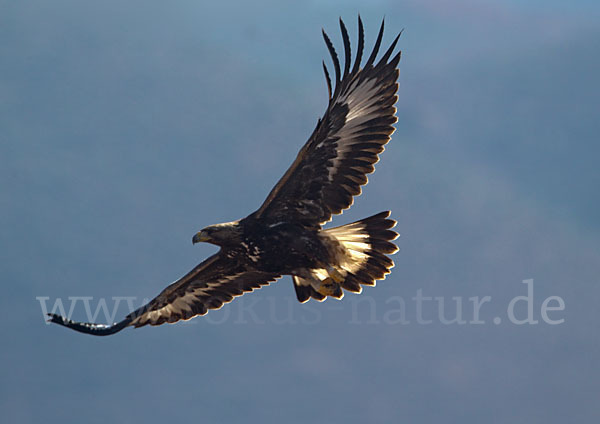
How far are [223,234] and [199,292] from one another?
171 cm

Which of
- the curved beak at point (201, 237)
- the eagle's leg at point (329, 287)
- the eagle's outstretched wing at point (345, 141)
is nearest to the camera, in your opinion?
the eagle's outstretched wing at point (345, 141)

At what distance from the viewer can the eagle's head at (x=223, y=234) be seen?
36.3ft

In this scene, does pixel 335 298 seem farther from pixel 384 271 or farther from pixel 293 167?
pixel 293 167

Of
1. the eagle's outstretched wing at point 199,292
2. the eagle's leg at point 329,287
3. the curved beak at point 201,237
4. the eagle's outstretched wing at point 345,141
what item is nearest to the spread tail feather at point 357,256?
the eagle's leg at point 329,287

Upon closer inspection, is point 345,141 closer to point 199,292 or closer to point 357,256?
point 357,256

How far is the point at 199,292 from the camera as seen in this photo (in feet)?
41.1

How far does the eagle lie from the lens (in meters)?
10.9

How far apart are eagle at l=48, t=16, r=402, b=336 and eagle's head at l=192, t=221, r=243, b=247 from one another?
0.04 feet

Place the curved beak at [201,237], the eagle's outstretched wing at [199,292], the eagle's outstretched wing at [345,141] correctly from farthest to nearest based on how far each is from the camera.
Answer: the eagle's outstretched wing at [199,292] → the curved beak at [201,237] → the eagle's outstretched wing at [345,141]

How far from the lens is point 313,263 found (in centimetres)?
1118

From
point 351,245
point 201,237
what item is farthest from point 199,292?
point 351,245

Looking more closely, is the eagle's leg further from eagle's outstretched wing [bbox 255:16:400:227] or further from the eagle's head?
the eagle's head

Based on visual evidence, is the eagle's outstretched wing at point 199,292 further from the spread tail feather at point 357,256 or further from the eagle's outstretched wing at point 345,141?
the eagle's outstretched wing at point 345,141

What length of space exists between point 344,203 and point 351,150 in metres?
0.63
